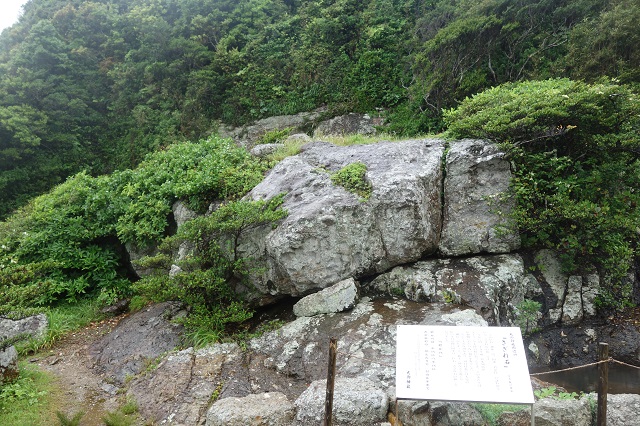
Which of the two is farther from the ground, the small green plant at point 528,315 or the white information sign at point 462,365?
the white information sign at point 462,365

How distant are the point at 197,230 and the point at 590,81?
9747 mm

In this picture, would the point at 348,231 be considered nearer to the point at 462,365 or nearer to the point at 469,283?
the point at 469,283

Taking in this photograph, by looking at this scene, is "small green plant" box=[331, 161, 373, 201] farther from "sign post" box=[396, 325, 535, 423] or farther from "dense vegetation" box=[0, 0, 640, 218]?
"dense vegetation" box=[0, 0, 640, 218]

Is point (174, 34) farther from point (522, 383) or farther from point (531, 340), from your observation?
point (522, 383)

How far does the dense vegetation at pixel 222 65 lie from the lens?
41.1 ft

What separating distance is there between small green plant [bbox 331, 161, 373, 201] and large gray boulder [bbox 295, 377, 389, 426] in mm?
3202

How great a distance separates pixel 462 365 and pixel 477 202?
4.11 m

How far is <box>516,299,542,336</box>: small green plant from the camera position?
6728 millimetres

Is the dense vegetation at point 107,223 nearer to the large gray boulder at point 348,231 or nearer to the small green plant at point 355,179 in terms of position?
the large gray boulder at point 348,231

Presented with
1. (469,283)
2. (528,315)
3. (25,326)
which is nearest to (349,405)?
(469,283)

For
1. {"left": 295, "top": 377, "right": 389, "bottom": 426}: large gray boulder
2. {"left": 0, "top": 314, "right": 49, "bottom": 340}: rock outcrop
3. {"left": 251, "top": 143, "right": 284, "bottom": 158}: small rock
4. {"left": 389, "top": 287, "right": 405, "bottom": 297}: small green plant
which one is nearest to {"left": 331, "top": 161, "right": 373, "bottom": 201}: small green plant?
{"left": 389, "top": 287, "right": 405, "bottom": 297}: small green plant

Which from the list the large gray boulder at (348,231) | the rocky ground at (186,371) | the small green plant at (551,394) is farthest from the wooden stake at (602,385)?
the large gray boulder at (348,231)

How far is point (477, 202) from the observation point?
7.36m

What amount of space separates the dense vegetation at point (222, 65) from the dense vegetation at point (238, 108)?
0.07 m
